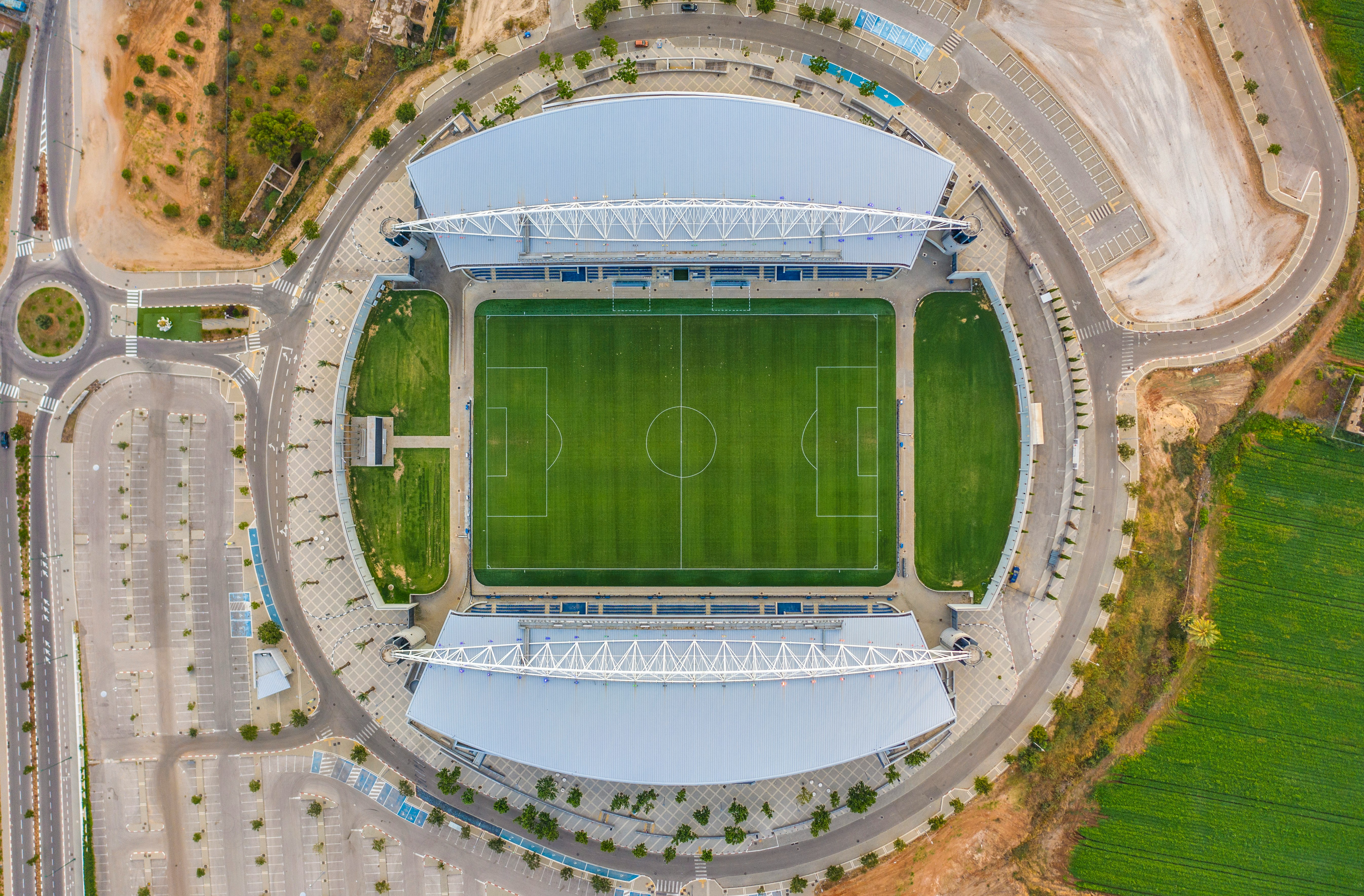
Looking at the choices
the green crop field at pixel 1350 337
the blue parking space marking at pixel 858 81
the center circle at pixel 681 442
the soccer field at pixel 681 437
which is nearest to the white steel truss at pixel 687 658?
the soccer field at pixel 681 437

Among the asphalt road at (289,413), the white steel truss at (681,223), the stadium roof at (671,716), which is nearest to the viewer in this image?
the white steel truss at (681,223)

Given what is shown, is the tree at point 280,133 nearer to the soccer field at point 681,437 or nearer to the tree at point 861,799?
the soccer field at point 681,437

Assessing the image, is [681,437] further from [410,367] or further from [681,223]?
[410,367]

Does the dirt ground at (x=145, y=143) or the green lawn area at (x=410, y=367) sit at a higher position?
the dirt ground at (x=145, y=143)

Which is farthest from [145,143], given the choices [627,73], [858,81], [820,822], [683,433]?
[820,822]

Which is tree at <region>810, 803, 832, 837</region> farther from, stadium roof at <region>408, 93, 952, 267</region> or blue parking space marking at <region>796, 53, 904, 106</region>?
blue parking space marking at <region>796, 53, 904, 106</region>
